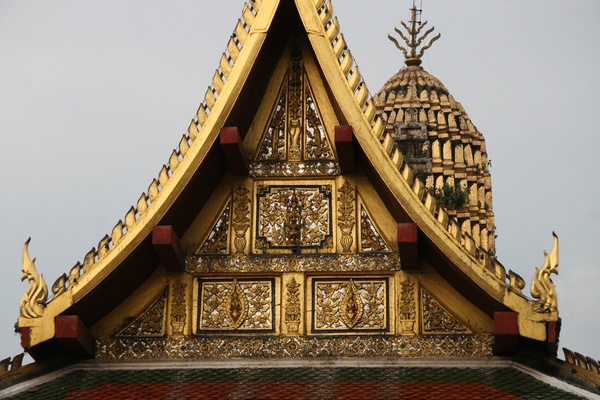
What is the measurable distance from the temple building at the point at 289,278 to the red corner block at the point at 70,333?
3 centimetres

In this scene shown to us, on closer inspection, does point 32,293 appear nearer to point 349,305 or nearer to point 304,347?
point 304,347

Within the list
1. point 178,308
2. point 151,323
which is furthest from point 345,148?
point 151,323

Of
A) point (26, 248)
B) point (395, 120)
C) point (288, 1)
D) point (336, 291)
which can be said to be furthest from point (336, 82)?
point (395, 120)

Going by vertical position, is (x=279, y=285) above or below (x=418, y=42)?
below

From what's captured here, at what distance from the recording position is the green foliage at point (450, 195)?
2620 cm

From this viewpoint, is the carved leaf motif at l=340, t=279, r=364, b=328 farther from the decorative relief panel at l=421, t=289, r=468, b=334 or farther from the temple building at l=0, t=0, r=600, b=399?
the decorative relief panel at l=421, t=289, r=468, b=334

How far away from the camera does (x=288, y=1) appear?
14.6 meters

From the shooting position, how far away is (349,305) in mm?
14031

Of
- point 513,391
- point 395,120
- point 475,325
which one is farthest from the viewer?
point 395,120

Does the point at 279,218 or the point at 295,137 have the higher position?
the point at 295,137

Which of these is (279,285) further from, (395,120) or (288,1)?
(395,120)

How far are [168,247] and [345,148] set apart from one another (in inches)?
74.4

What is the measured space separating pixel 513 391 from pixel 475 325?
1.07 m

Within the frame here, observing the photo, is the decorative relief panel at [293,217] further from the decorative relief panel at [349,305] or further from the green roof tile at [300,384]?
the green roof tile at [300,384]
